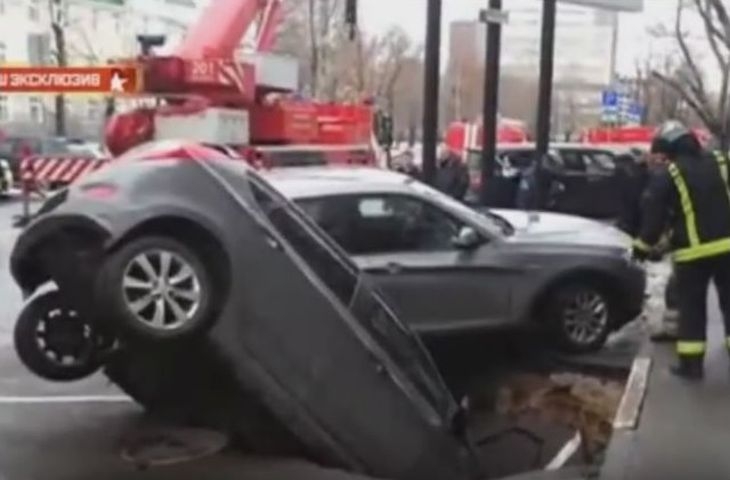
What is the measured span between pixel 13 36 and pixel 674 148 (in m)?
66.5

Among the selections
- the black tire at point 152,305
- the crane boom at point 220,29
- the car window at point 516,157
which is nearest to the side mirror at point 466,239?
the black tire at point 152,305

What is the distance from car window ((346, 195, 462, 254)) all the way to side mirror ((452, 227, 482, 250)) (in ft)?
0.17

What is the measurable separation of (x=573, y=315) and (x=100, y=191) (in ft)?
17.6

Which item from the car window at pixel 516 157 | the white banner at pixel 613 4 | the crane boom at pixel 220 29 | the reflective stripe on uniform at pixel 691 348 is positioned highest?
the white banner at pixel 613 4

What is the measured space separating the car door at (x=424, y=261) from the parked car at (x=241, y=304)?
3.27 meters

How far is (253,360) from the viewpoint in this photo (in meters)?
6.83

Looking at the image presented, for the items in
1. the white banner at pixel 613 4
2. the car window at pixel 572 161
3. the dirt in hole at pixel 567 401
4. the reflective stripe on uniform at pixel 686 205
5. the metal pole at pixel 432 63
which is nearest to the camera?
the reflective stripe on uniform at pixel 686 205

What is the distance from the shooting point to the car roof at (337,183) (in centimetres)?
1070

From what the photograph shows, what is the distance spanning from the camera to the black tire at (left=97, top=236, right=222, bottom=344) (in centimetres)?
669

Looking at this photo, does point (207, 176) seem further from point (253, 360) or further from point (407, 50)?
point (407, 50)

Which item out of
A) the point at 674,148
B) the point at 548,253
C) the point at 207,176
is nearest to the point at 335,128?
the point at 548,253

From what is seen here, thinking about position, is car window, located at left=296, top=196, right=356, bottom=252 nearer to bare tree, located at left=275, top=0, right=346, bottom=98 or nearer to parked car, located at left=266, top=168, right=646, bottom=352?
parked car, located at left=266, top=168, right=646, bottom=352

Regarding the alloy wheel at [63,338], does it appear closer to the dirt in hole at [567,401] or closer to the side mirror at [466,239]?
the dirt in hole at [567,401]

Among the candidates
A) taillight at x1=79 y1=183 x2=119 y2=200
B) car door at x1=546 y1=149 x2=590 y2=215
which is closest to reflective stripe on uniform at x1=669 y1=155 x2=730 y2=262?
taillight at x1=79 y1=183 x2=119 y2=200
